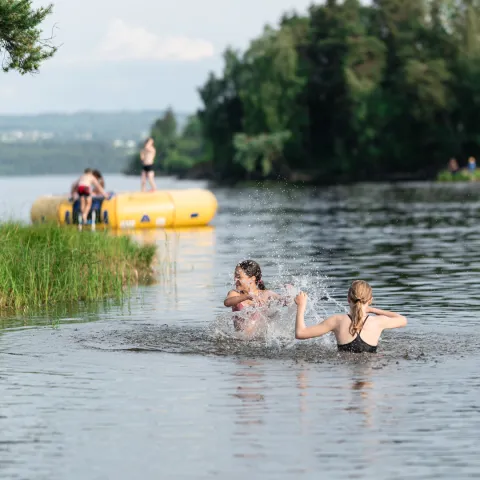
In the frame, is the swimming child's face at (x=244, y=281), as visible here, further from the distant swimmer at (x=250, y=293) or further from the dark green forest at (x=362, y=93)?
the dark green forest at (x=362, y=93)

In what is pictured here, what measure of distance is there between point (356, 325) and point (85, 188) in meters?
21.8

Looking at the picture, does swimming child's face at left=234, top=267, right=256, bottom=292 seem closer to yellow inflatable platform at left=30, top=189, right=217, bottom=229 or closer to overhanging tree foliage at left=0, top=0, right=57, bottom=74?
overhanging tree foliage at left=0, top=0, right=57, bottom=74

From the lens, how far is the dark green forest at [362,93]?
95188 millimetres

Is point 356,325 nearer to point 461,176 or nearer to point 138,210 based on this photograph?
point 138,210

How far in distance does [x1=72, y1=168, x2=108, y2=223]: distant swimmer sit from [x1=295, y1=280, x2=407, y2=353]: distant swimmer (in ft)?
70.5

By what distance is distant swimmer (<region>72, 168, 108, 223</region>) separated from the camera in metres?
33.4

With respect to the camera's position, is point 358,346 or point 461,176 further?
point 461,176

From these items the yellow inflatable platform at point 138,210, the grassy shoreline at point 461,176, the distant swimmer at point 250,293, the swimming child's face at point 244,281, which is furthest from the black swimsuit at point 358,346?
the grassy shoreline at point 461,176

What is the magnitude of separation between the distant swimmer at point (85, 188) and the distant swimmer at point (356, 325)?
2149cm

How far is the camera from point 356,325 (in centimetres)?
1223

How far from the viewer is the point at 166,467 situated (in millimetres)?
8203

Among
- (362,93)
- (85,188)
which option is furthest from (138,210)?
(362,93)

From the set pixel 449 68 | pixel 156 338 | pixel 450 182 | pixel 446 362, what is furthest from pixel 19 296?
pixel 449 68

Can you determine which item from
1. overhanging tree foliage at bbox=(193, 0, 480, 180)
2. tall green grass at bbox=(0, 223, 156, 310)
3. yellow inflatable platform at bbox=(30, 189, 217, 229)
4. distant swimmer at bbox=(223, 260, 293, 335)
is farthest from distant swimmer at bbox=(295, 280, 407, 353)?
overhanging tree foliage at bbox=(193, 0, 480, 180)
